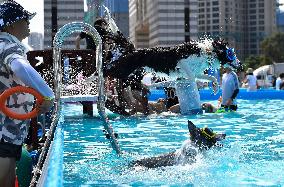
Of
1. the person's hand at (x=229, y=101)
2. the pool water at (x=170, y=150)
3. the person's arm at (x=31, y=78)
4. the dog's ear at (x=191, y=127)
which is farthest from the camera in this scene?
the person's hand at (x=229, y=101)

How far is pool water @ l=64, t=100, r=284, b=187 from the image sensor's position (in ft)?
17.7

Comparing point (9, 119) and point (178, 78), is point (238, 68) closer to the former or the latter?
point (178, 78)

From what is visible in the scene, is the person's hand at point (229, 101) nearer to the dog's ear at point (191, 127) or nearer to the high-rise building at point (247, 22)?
the dog's ear at point (191, 127)

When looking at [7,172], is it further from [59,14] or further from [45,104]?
[59,14]

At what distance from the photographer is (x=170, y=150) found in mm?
7480

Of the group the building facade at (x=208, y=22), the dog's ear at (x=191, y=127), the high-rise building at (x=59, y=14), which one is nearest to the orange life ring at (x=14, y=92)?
the dog's ear at (x=191, y=127)

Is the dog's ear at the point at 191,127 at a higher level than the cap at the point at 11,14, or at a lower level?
lower

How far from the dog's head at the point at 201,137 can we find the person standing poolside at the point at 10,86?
2.81 meters

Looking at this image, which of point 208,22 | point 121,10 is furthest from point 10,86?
point 208,22

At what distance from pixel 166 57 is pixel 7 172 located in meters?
10.1

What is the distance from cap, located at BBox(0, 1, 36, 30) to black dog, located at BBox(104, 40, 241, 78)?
31.7ft

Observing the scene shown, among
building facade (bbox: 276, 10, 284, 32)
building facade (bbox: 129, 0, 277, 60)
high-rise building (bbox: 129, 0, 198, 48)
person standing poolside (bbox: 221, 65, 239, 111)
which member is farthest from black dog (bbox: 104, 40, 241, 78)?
building facade (bbox: 276, 10, 284, 32)

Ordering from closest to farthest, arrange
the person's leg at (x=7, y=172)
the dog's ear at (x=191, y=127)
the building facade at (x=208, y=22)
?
the person's leg at (x=7, y=172), the dog's ear at (x=191, y=127), the building facade at (x=208, y=22)

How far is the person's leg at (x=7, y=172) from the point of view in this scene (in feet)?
11.6
